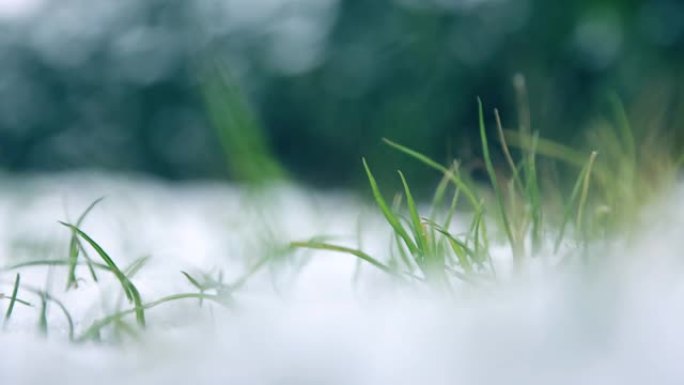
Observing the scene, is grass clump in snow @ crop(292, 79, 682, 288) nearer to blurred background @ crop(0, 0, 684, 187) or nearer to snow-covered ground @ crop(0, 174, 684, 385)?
snow-covered ground @ crop(0, 174, 684, 385)

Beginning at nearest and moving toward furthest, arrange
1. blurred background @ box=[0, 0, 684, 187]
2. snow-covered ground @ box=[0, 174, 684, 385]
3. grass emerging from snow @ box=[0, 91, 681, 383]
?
1. snow-covered ground @ box=[0, 174, 684, 385]
2. grass emerging from snow @ box=[0, 91, 681, 383]
3. blurred background @ box=[0, 0, 684, 187]

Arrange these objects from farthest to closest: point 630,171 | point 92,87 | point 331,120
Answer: point 92,87, point 331,120, point 630,171

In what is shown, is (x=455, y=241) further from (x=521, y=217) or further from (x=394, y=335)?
(x=394, y=335)

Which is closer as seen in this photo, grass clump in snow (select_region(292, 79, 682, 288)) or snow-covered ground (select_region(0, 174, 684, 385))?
snow-covered ground (select_region(0, 174, 684, 385))

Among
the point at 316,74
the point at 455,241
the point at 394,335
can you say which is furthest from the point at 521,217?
the point at 316,74

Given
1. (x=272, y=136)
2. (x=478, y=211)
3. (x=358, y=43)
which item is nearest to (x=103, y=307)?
(x=478, y=211)

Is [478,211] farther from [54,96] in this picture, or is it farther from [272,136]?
[54,96]

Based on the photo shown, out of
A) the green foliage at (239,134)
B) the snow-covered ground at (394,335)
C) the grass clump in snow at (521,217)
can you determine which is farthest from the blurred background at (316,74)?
the snow-covered ground at (394,335)

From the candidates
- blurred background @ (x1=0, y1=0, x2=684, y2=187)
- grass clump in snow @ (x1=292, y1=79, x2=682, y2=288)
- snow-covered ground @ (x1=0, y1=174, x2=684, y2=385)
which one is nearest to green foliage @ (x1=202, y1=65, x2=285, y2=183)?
grass clump in snow @ (x1=292, y1=79, x2=682, y2=288)
